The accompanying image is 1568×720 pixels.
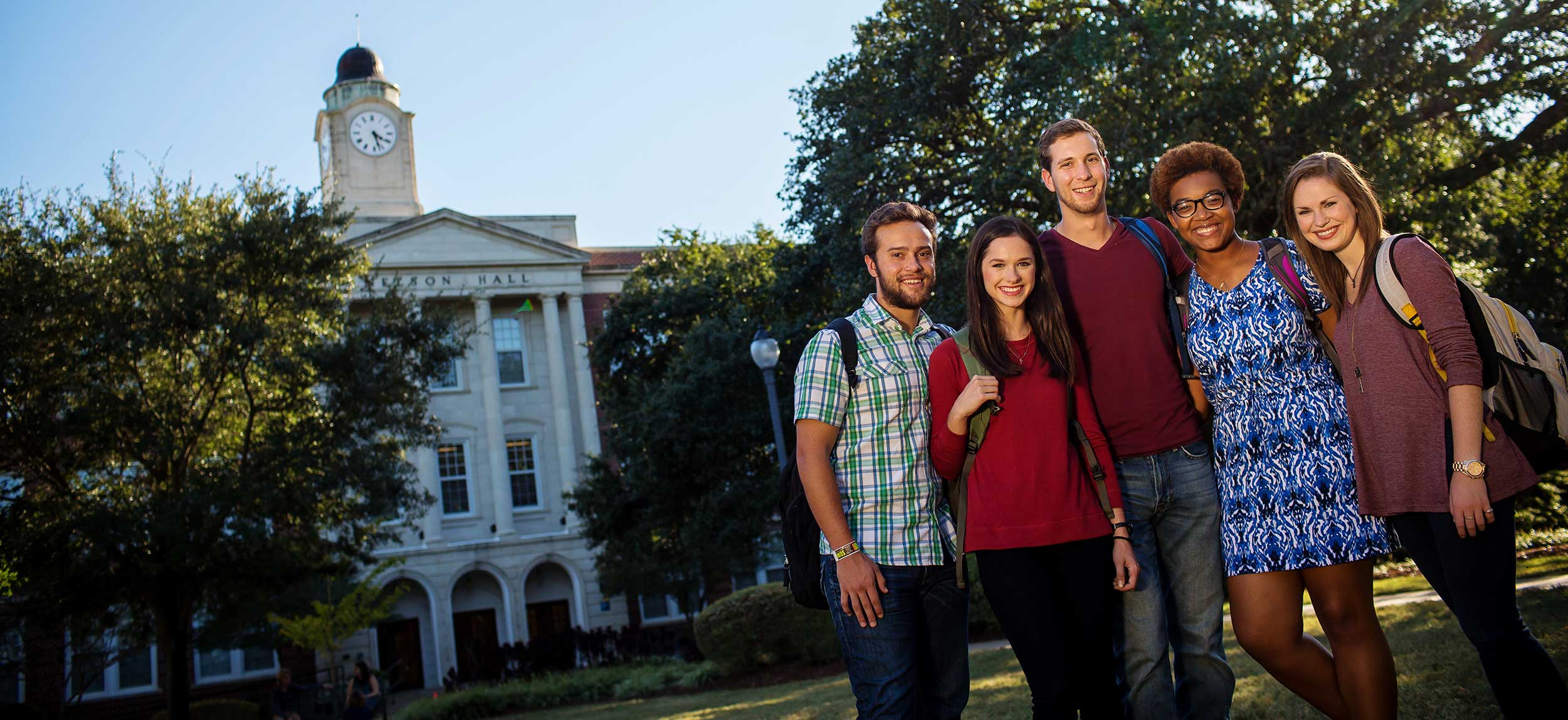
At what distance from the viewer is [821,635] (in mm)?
17703

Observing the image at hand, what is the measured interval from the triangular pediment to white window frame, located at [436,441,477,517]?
233 inches

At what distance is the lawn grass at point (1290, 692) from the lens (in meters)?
5.39

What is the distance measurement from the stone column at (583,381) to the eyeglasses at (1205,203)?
34.8m

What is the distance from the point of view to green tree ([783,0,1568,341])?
14.2 meters

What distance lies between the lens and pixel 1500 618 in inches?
133

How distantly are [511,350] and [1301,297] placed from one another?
Result: 3645cm

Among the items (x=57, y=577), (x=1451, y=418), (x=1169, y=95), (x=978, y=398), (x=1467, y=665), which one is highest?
(x=1169, y=95)

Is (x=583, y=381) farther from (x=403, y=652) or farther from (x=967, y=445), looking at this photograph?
(x=967, y=445)

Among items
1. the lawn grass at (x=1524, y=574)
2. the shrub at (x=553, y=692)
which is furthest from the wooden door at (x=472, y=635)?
the lawn grass at (x=1524, y=574)

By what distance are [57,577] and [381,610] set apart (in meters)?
10.4

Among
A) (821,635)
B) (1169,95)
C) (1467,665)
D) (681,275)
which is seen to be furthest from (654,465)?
(1467,665)

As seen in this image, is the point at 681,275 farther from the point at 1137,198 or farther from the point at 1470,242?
the point at 1470,242

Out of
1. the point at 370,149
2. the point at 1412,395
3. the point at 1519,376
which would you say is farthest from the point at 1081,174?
the point at 370,149

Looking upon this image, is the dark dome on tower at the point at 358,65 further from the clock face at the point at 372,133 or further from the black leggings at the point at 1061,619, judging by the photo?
the black leggings at the point at 1061,619
